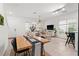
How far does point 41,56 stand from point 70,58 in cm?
60

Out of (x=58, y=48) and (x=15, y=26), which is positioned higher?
(x=15, y=26)

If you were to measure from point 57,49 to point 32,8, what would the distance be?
992 mm

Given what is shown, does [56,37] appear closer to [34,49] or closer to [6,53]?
[34,49]

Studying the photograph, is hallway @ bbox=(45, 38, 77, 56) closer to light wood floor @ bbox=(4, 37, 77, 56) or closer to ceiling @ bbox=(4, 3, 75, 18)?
light wood floor @ bbox=(4, 37, 77, 56)

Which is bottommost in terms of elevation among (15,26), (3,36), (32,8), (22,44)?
(22,44)

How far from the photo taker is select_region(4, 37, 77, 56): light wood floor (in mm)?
1984

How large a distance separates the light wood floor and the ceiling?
23.1 inches

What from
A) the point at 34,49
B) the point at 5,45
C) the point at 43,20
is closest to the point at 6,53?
the point at 5,45

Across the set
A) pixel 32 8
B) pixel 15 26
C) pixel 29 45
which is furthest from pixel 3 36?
pixel 32 8

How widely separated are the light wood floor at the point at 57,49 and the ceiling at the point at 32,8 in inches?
23.1

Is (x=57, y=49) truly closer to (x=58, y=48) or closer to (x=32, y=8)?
(x=58, y=48)

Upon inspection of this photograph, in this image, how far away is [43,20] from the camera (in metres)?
2.01

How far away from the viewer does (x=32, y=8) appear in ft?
6.50

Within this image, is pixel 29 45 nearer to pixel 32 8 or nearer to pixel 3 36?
pixel 3 36
